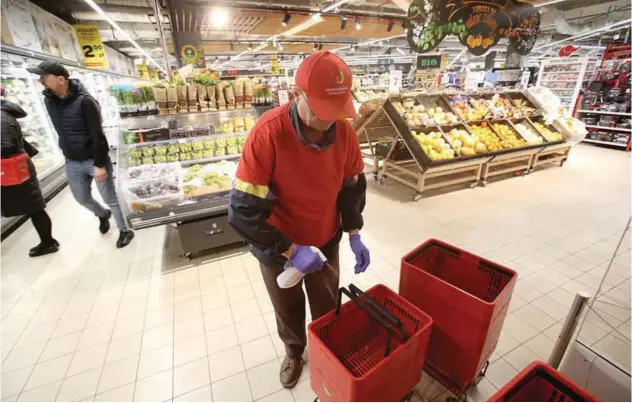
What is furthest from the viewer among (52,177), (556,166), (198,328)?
(556,166)

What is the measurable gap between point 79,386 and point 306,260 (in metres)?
1.96

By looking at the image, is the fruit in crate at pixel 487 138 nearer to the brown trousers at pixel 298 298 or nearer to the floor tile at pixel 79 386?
the brown trousers at pixel 298 298

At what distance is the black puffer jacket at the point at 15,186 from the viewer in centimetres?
301

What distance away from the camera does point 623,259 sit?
3240mm

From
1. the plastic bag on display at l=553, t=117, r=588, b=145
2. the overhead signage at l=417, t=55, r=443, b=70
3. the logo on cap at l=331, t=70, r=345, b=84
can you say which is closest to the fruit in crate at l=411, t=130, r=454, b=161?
the overhead signage at l=417, t=55, r=443, b=70

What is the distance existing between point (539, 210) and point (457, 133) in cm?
173

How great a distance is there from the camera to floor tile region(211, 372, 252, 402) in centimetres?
189

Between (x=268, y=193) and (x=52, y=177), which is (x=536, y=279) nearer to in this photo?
(x=268, y=193)

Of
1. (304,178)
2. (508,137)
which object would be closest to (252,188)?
(304,178)

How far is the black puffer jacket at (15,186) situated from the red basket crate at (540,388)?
445 centimetres

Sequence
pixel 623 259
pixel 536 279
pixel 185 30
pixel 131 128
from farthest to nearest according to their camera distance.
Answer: pixel 185 30, pixel 131 128, pixel 623 259, pixel 536 279

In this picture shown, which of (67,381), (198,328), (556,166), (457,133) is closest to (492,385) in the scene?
(198,328)

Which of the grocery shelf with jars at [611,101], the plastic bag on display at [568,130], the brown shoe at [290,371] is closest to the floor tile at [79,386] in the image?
the brown shoe at [290,371]

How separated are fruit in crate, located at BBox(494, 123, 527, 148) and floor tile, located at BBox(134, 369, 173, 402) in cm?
590
